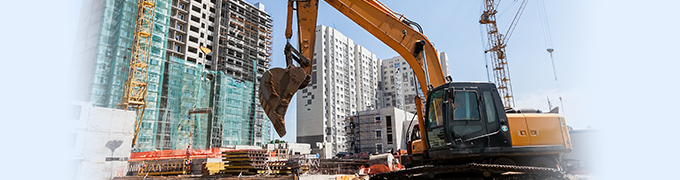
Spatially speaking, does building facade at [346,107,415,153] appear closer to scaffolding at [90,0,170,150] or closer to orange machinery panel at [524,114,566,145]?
scaffolding at [90,0,170,150]

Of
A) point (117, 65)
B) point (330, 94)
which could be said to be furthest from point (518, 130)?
point (330, 94)

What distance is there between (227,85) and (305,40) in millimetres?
45546

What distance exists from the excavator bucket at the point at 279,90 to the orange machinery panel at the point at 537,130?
4.31m

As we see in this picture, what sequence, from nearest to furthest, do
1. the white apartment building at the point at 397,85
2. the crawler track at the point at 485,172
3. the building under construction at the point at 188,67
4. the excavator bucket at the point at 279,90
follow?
the crawler track at the point at 485,172 < the excavator bucket at the point at 279,90 < the building under construction at the point at 188,67 < the white apartment building at the point at 397,85

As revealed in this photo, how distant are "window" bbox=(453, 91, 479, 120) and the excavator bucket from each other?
3.29 metres

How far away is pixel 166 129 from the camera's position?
146ft

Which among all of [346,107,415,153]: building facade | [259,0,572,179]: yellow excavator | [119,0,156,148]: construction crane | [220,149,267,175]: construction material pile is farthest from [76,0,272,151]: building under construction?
[259,0,572,179]: yellow excavator

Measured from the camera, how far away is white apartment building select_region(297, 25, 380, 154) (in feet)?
246

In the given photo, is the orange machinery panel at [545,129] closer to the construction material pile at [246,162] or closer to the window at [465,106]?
the window at [465,106]

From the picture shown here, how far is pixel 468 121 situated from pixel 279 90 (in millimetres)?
3876

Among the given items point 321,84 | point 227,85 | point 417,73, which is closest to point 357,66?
point 321,84

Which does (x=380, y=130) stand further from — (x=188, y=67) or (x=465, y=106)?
(x=465, y=106)

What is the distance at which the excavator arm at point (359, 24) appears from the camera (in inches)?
287

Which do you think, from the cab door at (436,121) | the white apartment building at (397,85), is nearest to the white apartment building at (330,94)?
Answer: the white apartment building at (397,85)
